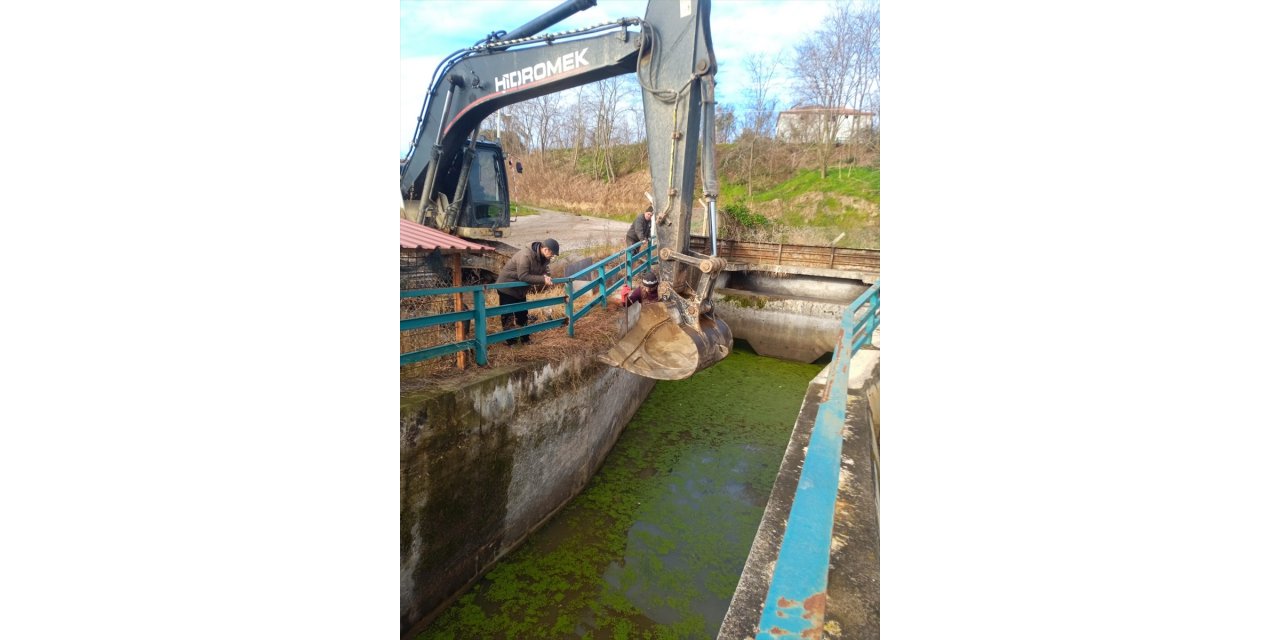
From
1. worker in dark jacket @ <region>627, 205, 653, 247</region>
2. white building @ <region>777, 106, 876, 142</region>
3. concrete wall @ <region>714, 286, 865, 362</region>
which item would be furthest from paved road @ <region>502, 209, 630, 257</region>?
white building @ <region>777, 106, 876, 142</region>

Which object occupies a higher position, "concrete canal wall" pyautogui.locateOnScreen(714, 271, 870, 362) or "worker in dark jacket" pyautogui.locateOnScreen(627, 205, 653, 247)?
"worker in dark jacket" pyautogui.locateOnScreen(627, 205, 653, 247)

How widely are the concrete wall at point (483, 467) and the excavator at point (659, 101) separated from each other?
0.74 metres

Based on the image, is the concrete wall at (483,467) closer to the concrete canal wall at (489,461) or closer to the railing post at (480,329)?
the concrete canal wall at (489,461)

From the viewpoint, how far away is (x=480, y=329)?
338 centimetres

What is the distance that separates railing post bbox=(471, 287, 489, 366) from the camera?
11.0 feet

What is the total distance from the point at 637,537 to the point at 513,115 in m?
6.26

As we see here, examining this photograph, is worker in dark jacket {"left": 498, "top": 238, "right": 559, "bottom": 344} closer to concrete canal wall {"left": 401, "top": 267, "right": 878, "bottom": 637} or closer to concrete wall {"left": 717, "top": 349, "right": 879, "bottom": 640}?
concrete canal wall {"left": 401, "top": 267, "right": 878, "bottom": 637}

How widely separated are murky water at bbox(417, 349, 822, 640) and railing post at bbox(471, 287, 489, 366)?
154cm

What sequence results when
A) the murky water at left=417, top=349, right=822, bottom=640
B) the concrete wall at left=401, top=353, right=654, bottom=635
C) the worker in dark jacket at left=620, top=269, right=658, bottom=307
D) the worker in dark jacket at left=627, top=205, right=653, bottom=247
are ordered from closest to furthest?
the concrete wall at left=401, top=353, right=654, bottom=635
the murky water at left=417, top=349, right=822, bottom=640
the worker in dark jacket at left=620, top=269, right=658, bottom=307
the worker in dark jacket at left=627, top=205, right=653, bottom=247

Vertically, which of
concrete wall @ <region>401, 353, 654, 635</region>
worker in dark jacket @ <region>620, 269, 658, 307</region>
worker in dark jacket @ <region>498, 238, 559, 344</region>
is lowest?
concrete wall @ <region>401, 353, 654, 635</region>

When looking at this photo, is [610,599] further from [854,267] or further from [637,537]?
Result: [854,267]

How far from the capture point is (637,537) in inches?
160

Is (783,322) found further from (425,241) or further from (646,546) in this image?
(425,241)

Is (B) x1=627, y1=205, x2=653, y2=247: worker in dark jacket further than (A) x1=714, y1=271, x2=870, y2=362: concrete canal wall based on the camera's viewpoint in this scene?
No
